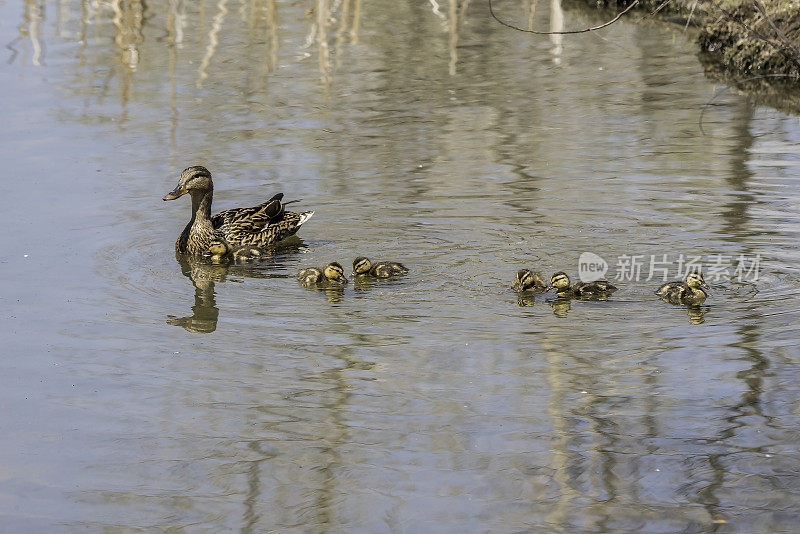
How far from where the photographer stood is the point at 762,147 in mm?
10641

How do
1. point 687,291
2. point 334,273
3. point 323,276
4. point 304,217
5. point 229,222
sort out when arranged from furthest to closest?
point 304,217 < point 229,222 < point 323,276 < point 334,273 < point 687,291

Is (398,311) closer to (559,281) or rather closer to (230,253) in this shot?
(559,281)

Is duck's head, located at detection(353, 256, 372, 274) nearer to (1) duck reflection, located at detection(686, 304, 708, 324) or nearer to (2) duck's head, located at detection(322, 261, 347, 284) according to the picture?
(2) duck's head, located at detection(322, 261, 347, 284)

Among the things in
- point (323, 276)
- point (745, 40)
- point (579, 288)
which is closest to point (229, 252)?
point (323, 276)

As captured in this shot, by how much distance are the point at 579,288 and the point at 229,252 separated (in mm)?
2733

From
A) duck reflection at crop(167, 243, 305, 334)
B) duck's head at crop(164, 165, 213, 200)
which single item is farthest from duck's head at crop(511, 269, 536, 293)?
duck's head at crop(164, 165, 213, 200)

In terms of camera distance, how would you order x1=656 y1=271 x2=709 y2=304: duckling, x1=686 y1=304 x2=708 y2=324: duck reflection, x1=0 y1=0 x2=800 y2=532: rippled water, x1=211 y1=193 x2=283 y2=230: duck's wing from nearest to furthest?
1. x1=0 y1=0 x2=800 y2=532: rippled water
2. x1=686 y1=304 x2=708 y2=324: duck reflection
3. x1=656 y1=271 x2=709 y2=304: duckling
4. x1=211 y1=193 x2=283 y2=230: duck's wing

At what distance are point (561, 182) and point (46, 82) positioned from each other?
22.6 ft

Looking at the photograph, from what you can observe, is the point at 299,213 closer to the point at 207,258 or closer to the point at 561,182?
the point at 207,258

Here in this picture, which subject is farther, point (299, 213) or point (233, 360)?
point (299, 213)

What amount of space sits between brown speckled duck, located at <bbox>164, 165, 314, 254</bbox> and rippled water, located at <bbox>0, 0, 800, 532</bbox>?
178 millimetres

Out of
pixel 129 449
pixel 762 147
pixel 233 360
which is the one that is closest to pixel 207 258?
pixel 233 360

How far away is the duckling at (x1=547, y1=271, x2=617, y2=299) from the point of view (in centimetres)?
725

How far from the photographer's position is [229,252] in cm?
866
